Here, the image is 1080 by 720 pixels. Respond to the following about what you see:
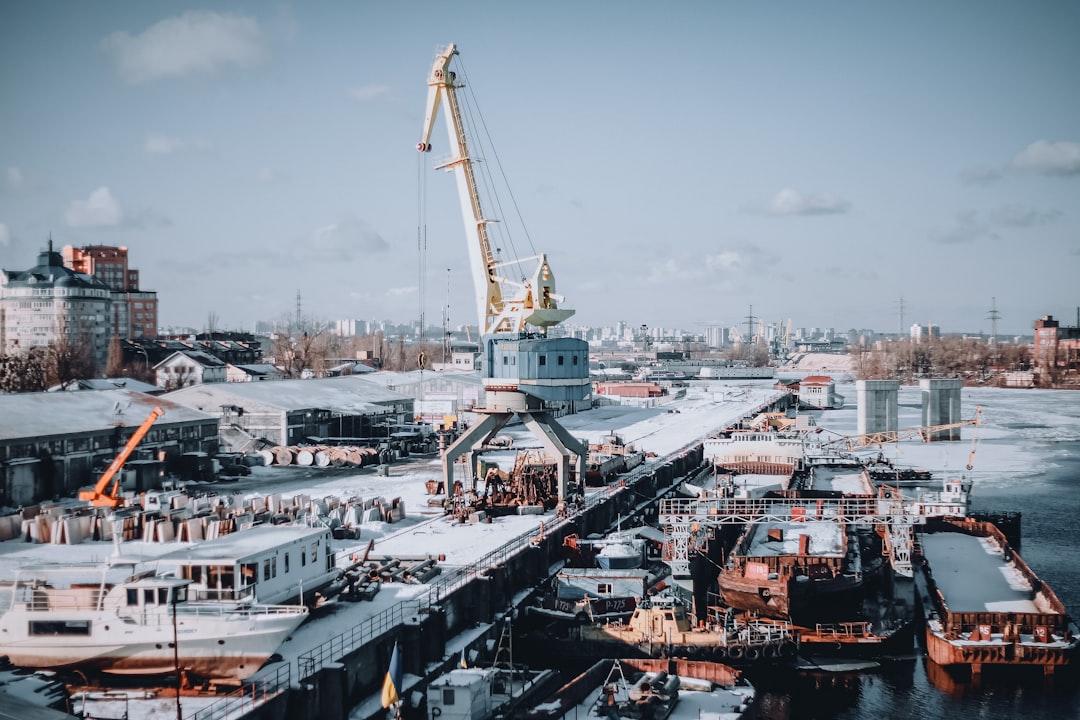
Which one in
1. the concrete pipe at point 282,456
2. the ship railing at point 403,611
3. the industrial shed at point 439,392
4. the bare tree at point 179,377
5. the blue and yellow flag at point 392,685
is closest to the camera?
the blue and yellow flag at point 392,685

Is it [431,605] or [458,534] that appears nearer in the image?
[431,605]

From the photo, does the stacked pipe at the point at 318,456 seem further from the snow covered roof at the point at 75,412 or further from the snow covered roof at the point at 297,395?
the snow covered roof at the point at 297,395

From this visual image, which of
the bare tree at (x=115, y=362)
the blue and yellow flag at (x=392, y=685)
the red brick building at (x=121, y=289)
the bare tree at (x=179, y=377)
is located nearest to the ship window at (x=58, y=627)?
the blue and yellow flag at (x=392, y=685)

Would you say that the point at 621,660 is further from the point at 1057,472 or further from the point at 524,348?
the point at 1057,472

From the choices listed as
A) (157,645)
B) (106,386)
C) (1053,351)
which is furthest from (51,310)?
(1053,351)

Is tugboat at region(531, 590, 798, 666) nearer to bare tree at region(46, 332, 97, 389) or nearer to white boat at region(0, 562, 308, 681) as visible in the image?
white boat at region(0, 562, 308, 681)

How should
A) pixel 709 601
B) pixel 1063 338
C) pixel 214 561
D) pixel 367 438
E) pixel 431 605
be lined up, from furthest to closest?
1. pixel 1063 338
2. pixel 367 438
3. pixel 709 601
4. pixel 431 605
5. pixel 214 561

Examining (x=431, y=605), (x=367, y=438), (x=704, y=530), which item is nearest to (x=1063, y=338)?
(x=367, y=438)
